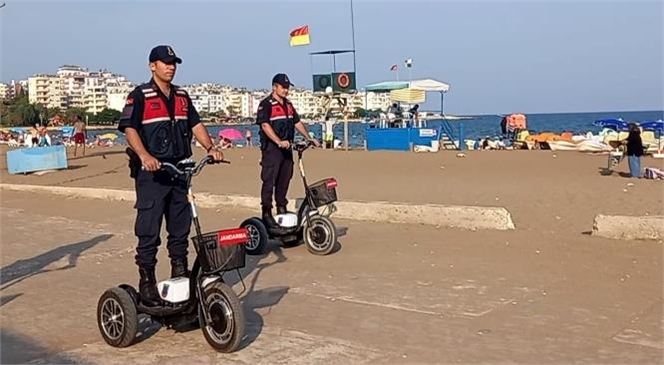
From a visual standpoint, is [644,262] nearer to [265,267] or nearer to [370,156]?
[265,267]

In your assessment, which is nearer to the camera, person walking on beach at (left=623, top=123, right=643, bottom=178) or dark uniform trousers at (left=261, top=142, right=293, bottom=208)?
dark uniform trousers at (left=261, top=142, right=293, bottom=208)

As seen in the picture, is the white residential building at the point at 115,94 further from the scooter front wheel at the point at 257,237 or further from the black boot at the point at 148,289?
the black boot at the point at 148,289

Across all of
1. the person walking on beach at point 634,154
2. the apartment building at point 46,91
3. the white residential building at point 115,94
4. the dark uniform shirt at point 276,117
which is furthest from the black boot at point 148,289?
the apartment building at point 46,91

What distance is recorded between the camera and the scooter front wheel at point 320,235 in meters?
9.32

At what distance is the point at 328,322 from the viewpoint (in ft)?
20.5

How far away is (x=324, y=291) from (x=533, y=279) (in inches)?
76.7

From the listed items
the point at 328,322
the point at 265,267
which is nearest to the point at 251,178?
the point at 265,267

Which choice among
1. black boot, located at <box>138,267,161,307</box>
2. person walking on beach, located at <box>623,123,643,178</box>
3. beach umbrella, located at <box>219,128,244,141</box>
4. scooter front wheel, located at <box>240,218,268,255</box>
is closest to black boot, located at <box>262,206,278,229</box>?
scooter front wheel, located at <box>240,218,268,255</box>

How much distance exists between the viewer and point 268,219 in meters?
9.74

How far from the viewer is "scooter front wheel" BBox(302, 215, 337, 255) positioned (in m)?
9.32

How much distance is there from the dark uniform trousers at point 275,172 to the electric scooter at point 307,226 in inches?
10.9

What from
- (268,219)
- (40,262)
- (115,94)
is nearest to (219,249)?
(268,219)

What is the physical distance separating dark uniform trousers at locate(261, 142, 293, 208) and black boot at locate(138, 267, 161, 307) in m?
3.94

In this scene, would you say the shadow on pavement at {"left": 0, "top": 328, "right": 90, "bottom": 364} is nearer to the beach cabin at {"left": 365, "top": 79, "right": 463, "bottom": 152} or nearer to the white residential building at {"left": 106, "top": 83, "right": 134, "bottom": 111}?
the beach cabin at {"left": 365, "top": 79, "right": 463, "bottom": 152}
